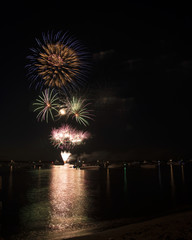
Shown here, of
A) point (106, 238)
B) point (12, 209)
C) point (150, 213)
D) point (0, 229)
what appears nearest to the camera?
point (106, 238)

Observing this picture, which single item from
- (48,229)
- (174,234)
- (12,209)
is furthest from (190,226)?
(12,209)

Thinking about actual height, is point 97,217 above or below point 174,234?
below

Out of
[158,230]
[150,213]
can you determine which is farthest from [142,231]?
[150,213]

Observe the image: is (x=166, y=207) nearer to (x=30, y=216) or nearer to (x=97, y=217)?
(x=97, y=217)

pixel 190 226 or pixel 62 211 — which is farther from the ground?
pixel 190 226

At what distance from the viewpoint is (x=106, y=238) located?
8.72m

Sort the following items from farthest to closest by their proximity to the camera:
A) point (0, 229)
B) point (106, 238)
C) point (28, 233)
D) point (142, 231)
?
point (0, 229)
point (28, 233)
point (142, 231)
point (106, 238)

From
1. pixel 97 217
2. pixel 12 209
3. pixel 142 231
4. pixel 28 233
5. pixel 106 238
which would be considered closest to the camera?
pixel 106 238

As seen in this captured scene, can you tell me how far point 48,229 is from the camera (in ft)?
39.0

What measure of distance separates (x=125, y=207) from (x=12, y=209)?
11788 mm

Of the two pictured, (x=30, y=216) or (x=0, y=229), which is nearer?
(x=0, y=229)

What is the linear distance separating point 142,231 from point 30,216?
1022 cm

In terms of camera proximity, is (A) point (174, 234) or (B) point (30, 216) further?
(B) point (30, 216)

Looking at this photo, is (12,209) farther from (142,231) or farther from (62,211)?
(142,231)
